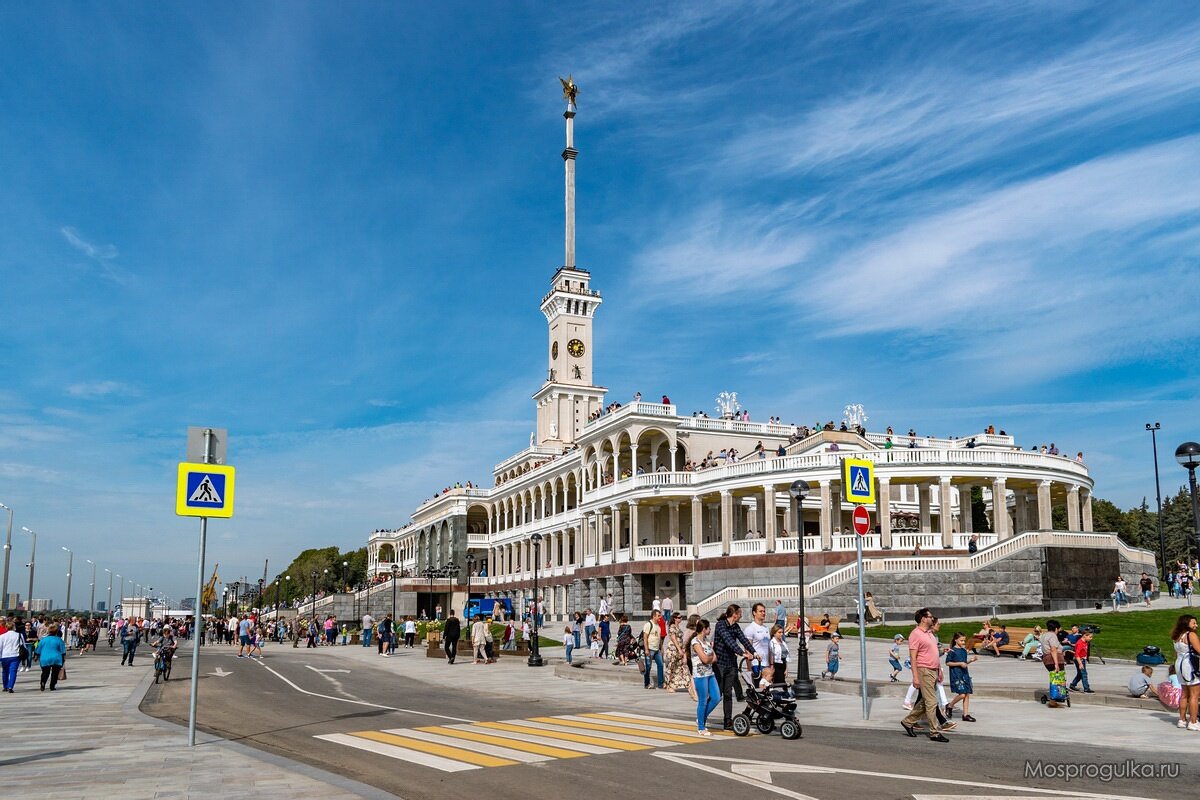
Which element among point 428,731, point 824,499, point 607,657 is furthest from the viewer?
point 824,499

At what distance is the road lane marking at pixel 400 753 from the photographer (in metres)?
11.4

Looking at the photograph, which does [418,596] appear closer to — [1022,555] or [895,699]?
[1022,555]

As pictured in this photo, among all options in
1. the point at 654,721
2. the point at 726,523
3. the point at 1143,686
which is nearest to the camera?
the point at 654,721

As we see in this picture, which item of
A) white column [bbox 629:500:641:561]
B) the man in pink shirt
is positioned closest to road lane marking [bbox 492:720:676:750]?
the man in pink shirt

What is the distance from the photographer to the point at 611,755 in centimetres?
1202

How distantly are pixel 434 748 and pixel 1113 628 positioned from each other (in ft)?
85.7

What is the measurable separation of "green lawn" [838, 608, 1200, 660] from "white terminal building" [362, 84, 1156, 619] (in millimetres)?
3017

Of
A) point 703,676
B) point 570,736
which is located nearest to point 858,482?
point 703,676

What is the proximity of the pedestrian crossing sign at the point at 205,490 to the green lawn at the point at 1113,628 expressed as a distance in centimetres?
2209

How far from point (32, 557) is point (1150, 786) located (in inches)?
3100

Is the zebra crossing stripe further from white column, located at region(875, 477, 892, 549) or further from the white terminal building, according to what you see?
white column, located at region(875, 477, 892, 549)

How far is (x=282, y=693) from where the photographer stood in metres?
23.7

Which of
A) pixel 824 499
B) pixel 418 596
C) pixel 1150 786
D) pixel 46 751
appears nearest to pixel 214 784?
pixel 46 751

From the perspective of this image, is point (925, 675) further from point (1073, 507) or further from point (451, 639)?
point (1073, 507)
